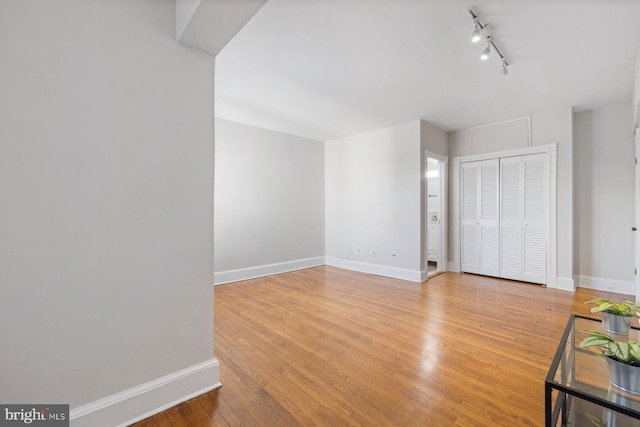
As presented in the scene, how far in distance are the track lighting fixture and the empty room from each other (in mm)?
24

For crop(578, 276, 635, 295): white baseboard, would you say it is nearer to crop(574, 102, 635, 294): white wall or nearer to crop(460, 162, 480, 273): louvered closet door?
crop(574, 102, 635, 294): white wall

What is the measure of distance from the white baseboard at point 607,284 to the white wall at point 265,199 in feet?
14.3

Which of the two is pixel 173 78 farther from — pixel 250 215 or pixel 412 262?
pixel 412 262

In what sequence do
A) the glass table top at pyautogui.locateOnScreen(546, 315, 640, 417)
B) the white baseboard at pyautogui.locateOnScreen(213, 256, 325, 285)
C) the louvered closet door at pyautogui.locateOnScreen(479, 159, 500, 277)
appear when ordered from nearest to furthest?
the glass table top at pyautogui.locateOnScreen(546, 315, 640, 417)
the white baseboard at pyautogui.locateOnScreen(213, 256, 325, 285)
the louvered closet door at pyautogui.locateOnScreen(479, 159, 500, 277)

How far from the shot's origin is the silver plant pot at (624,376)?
40.3 inches

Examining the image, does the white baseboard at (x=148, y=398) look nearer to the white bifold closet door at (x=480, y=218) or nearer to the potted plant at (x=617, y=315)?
the potted plant at (x=617, y=315)

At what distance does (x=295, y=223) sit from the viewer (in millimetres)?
5410

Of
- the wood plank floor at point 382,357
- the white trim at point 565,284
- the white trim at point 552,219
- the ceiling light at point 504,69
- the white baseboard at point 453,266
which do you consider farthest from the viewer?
the white baseboard at point 453,266

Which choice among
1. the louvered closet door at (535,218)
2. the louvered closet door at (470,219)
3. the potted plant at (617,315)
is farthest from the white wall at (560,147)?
the potted plant at (617,315)

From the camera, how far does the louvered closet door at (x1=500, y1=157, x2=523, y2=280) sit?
4.35 meters

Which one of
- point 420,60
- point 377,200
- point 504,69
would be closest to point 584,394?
point 420,60

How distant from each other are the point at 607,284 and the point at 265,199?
212 inches

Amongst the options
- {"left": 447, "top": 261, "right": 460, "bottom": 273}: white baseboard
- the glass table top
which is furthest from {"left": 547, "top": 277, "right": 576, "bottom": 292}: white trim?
the glass table top

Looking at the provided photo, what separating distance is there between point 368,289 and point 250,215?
7.73ft
